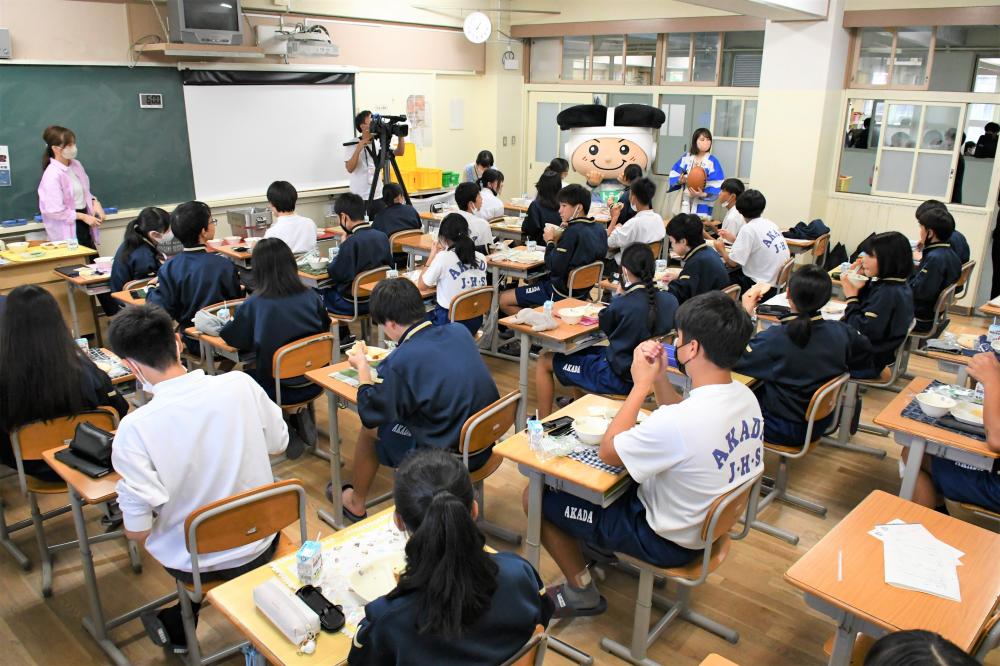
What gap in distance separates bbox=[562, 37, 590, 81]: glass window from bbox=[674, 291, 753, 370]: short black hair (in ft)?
29.5

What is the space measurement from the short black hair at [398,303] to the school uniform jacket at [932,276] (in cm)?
393

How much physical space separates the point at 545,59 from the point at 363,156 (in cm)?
385

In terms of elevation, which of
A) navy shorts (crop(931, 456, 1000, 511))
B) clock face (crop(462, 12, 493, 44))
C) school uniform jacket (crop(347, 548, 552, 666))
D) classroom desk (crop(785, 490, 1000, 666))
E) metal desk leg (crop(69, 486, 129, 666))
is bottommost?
metal desk leg (crop(69, 486, 129, 666))

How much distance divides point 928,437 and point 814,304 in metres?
0.82

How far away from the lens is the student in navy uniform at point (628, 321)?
14.0 feet

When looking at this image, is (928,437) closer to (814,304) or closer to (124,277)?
(814,304)

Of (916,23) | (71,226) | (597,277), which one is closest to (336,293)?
(597,277)

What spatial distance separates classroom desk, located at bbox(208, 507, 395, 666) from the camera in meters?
1.96

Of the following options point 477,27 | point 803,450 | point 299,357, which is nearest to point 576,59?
point 477,27

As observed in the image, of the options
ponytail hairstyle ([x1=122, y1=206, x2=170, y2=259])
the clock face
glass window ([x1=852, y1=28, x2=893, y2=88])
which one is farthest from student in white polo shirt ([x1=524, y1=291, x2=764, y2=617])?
the clock face

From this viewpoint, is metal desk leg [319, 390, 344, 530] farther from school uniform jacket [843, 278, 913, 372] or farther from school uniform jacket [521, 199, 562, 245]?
school uniform jacket [521, 199, 562, 245]

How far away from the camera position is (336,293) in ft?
19.6

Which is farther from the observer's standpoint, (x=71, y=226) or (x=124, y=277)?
(x=71, y=226)

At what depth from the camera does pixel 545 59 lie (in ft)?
37.3
